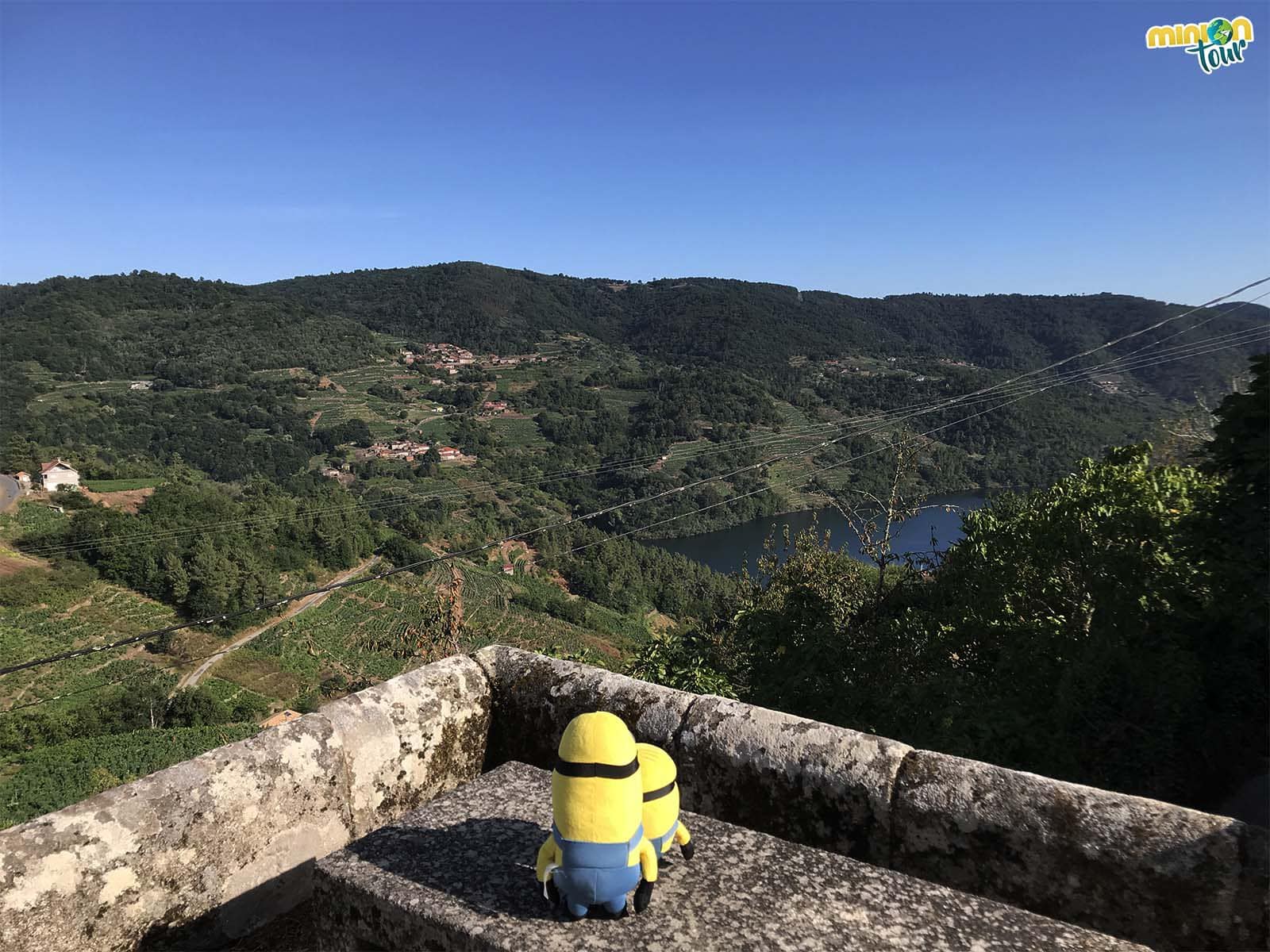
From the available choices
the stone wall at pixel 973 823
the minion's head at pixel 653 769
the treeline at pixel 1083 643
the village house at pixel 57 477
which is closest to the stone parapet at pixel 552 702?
the stone wall at pixel 973 823

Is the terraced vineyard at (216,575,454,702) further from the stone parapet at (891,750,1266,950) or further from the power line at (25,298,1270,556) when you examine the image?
the stone parapet at (891,750,1266,950)

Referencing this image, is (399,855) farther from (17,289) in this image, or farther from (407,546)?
(17,289)

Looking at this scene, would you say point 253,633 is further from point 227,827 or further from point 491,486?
point 227,827

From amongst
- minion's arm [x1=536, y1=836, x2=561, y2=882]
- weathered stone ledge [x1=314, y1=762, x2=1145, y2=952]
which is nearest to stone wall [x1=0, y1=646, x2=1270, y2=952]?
weathered stone ledge [x1=314, y1=762, x2=1145, y2=952]

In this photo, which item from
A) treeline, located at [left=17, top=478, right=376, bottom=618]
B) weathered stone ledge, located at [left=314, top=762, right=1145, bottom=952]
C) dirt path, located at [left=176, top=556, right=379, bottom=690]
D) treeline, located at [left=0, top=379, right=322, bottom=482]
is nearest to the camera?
weathered stone ledge, located at [left=314, top=762, right=1145, bottom=952]

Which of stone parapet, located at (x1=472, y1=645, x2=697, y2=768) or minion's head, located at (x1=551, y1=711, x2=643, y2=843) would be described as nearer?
minion's head, located at (x1=551, y1=711, x2=643, y2=843)

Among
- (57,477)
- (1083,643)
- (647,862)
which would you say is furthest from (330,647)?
(647,862)
